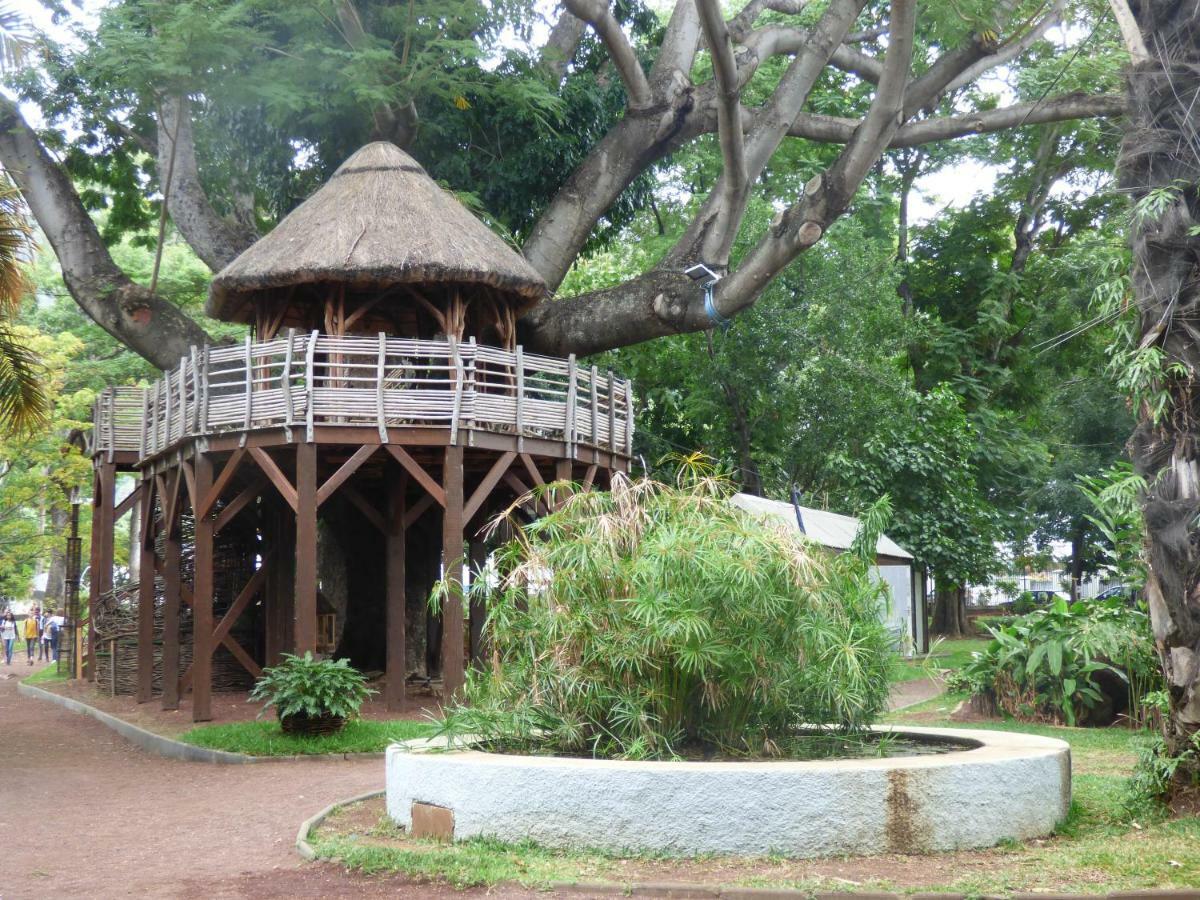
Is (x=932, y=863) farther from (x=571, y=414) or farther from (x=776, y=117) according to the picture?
(x=776, y=117)

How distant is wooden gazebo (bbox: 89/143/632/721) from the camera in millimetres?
16406

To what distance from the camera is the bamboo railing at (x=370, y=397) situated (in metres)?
16.2

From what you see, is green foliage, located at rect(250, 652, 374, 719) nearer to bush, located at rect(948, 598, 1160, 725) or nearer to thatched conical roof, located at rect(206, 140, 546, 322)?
thatched conical roof, located at rect(206, 140, 546, 322)

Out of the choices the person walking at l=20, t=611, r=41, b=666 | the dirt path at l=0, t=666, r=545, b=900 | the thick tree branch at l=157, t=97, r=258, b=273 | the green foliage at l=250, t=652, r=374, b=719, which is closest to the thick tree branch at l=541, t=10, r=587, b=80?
the thick tree branch at l=157, t=97, r=258, b=273

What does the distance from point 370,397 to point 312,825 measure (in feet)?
26.1

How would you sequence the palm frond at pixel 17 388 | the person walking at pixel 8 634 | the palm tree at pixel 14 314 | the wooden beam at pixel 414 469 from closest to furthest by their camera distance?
the palm tree at pixel 14 314, the palm frond at pixel 17 388, the wooden beam at pixel 414 469, the person walking at pixel 8 634

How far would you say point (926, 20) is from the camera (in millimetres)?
22031

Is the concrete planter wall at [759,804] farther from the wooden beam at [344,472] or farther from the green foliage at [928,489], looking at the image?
the green foliage at [928,489]

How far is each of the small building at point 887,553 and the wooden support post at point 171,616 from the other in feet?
28.4

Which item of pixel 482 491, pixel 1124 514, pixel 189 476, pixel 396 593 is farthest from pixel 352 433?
pixel 1124 514

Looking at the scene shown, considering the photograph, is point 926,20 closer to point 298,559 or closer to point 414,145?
point 414,145

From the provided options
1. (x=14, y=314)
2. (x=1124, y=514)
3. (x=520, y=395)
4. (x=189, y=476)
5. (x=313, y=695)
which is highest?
(x=14, y=314)

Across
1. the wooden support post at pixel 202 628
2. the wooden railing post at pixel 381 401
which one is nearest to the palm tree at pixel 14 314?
the wooden support post at pixel 202 628

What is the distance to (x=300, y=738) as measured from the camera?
574 inches
